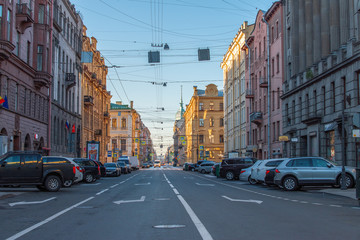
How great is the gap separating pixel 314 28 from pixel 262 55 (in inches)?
615

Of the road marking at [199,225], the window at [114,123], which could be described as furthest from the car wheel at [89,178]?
the window at [114,123]

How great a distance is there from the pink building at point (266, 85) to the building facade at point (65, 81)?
21.0 meters

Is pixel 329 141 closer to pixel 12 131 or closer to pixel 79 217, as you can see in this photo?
pixel 12 131

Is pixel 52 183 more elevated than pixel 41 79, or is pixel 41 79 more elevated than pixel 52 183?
pixel 41 79

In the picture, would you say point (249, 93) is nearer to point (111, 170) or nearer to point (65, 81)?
point (111, 170)

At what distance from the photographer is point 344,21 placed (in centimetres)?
3200

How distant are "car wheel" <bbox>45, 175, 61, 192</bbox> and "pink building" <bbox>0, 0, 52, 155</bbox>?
9.06 m

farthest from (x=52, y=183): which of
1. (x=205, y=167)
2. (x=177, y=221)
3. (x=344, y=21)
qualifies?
(x=205, y=167)

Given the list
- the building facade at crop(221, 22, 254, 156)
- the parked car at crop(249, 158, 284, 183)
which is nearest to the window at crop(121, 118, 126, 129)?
the building facade at crop(221, 22, 254, 156)

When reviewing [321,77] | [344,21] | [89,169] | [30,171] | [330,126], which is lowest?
[89,169]

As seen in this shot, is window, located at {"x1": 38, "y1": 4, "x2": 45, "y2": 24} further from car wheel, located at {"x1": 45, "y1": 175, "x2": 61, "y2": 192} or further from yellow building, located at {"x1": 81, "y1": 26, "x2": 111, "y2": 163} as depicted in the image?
car wheel, located at {"x1": 45, "y1": 175, "x2": 61, "y2": 192}

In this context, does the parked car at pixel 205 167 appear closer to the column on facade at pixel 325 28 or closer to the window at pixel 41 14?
the column on facade at pixel 325 28

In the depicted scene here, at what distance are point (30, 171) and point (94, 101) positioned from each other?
54633 mm

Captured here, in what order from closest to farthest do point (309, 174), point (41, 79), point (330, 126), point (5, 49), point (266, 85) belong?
point (309, 174) < point (5, 49) < point (330, 126) < point (41, 79) < point (266, 85)
